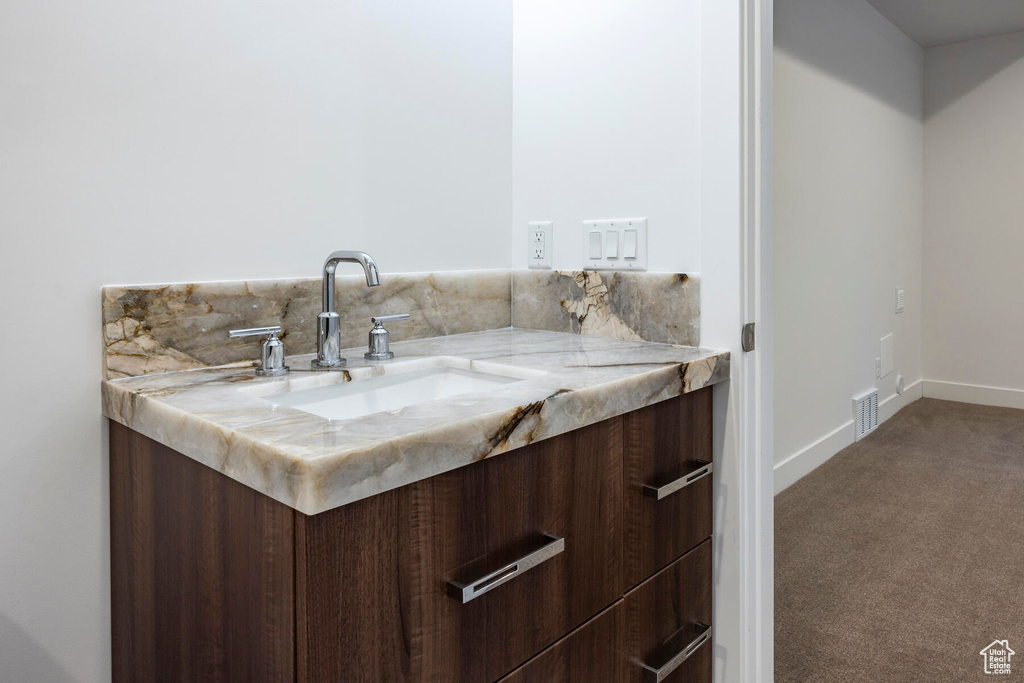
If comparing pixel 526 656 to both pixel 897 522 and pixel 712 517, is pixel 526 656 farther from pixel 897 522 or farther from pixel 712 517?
pixel 897 522

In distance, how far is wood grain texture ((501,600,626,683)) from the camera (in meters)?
0.86

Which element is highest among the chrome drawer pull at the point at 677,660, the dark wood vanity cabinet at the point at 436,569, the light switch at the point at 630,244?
the light switch at the point at 630,244

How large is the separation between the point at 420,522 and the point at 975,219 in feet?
14.7

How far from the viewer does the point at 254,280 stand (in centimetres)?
115

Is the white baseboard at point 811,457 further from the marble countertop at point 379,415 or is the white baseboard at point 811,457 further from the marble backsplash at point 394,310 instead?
the marble countertop at point 379,415

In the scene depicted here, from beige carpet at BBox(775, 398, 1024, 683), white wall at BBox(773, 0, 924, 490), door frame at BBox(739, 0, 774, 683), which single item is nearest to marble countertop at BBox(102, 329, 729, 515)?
door frame at BBox(739, 0, 774, 683)

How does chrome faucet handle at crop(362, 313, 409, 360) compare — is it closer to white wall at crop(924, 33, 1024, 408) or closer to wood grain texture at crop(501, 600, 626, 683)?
wood grain texture at crop(501, 600, 626, 683)

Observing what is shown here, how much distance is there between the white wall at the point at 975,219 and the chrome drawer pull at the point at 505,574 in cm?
422

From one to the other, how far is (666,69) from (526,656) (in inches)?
42.3

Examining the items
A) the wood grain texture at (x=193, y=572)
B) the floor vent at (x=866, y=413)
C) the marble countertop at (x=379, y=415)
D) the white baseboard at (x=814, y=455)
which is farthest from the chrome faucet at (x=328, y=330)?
the floor vent at (x=866, y=413)

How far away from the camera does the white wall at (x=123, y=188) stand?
932mm

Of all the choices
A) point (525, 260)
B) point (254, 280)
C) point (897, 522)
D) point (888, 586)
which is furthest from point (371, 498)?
point (897, 522)

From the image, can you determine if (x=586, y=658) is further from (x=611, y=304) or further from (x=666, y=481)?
(x=611, y=304)

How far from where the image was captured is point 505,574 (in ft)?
2.53
